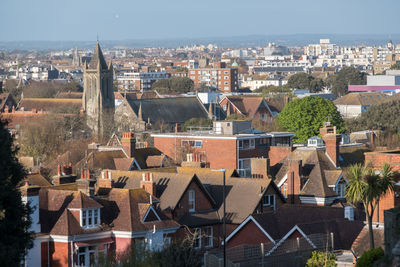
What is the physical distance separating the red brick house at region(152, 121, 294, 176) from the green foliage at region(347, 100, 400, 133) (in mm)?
25070

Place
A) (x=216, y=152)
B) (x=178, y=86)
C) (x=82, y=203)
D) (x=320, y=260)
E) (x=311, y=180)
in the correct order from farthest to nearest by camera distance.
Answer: (x=178, y=86)
(x=216, y=152)
(x=311, y=180)
(x=82, y=203)
(x=320, y=260)

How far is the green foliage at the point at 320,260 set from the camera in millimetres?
29344

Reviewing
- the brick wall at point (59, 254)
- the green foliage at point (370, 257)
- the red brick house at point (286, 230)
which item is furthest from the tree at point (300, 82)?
the green foliage at point (370, 257)

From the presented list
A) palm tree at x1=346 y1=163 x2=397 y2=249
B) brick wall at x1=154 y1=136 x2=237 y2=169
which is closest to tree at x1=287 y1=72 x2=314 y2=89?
brick wall at x1=154 y1=136 x2=237 y2=169

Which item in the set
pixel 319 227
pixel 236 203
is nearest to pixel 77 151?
pixel 236 203

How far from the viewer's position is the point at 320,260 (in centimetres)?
2977

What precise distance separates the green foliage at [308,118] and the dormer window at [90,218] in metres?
50.5

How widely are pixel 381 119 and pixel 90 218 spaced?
61.0 metres

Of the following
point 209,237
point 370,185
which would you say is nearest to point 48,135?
point 209,237

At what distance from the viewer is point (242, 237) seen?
3600 centimetres

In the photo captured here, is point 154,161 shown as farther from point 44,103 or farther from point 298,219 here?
point 44,103

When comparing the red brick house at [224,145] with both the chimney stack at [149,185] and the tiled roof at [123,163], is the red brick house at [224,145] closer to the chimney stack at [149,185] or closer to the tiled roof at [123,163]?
the tiled roof at [123,163]

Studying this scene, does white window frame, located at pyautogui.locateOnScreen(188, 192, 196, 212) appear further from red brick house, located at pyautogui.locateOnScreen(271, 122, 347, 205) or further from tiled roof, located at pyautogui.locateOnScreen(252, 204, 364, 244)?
red brick house, located at pyautogui.locateOnScreen(271, 122, 347, 205)

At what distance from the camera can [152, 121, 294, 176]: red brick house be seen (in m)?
61.6
